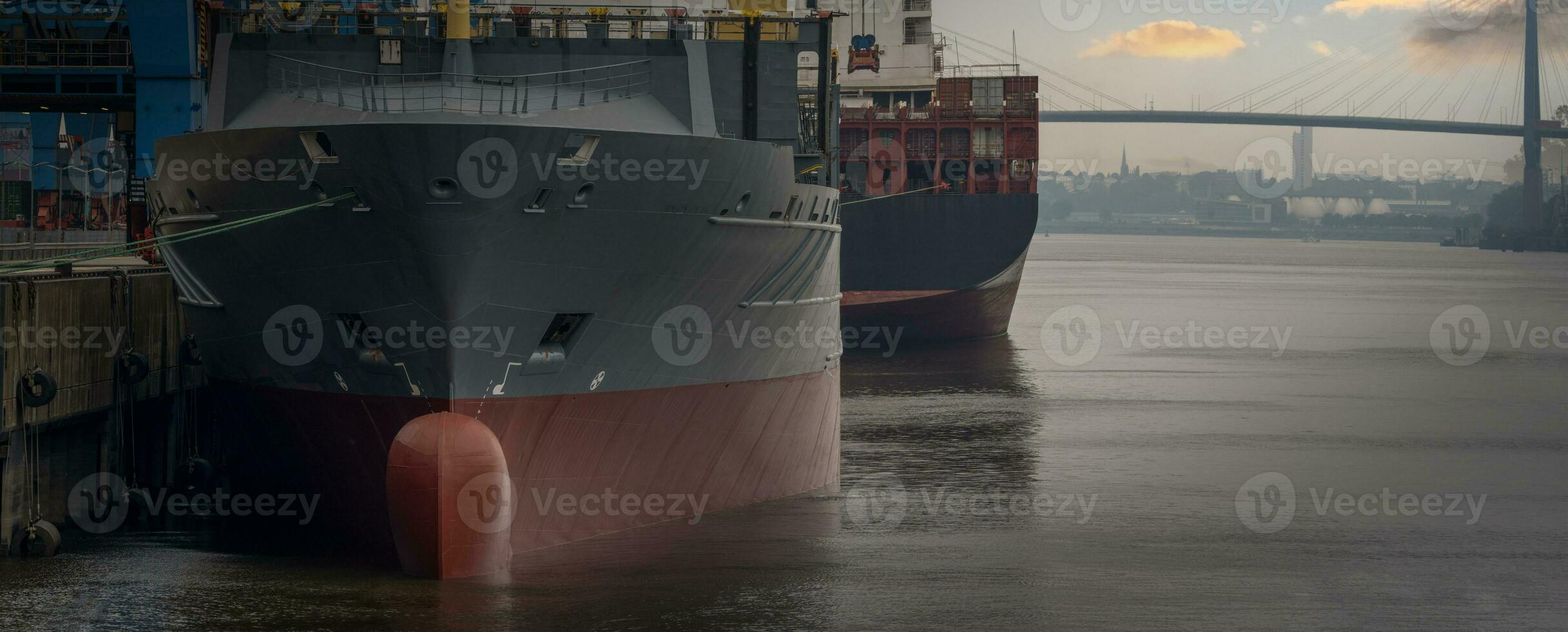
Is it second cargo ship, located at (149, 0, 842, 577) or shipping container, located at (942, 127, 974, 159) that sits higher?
shipping container, located at (942, 127, 974, 159)

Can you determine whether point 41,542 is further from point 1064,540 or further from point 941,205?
point 941,205

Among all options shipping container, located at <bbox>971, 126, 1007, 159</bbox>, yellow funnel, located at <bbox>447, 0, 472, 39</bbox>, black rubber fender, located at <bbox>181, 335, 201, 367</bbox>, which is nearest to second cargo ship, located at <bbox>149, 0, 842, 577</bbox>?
yellow funnel, located at <bbox>447, 0, 472, 39</bbox>

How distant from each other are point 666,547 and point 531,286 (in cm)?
322

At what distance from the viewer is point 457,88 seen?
48.1ft

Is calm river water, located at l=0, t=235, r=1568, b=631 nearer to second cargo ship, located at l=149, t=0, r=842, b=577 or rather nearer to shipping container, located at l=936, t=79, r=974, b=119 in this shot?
second cargo ship, located at l=149, t=0, r=842, b=577

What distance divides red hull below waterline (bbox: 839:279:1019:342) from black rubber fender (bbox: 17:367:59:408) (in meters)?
30.6

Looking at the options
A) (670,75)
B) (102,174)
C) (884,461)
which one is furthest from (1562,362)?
(102,174)

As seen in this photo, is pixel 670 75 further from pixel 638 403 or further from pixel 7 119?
pixel 7 119

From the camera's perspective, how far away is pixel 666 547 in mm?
14617

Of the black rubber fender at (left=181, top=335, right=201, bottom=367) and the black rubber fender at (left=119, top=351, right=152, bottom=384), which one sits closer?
the black rubber fender at (left=119, top=351, right=152, bottom=384)

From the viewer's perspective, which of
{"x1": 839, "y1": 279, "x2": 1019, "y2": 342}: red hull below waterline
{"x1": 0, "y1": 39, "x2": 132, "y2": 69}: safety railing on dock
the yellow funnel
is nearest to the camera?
the yellow funnel

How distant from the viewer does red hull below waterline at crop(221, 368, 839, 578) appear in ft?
41.7

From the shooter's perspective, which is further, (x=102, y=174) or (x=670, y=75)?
(x=102, y=174)

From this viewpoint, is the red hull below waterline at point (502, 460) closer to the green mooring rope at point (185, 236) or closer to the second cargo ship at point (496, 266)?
the second cargo ship at point (496, 266)
